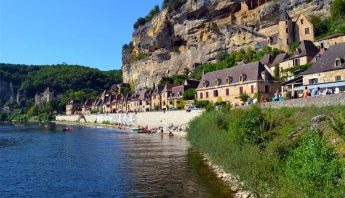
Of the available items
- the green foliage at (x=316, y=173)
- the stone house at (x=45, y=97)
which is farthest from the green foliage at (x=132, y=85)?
the green foliage at (x=316, y=173)

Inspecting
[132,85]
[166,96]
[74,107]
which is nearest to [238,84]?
[166,96]

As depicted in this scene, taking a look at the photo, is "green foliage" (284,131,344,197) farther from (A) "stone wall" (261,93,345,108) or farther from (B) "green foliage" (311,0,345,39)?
(B) "green foliage" (311,0,345,39)

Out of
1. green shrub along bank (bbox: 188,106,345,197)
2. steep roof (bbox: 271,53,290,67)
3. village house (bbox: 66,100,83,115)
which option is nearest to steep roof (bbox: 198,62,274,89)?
steep roof (bbox: 271,53,290,67)

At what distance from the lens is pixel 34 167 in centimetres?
3159

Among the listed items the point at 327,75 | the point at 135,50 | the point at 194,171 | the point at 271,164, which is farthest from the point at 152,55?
the point at 271,164

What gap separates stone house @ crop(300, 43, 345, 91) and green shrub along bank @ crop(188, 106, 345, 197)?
27.8ft

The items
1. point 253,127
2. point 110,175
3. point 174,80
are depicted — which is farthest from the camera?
point 174,80

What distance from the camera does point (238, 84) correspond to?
5650 cm

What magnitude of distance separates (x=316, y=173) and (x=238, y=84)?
44051 mm

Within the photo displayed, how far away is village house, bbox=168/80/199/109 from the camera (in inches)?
3153

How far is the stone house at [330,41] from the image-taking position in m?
58.1

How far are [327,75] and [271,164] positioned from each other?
76.0 feet

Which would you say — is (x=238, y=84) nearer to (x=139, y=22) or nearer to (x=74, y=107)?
(x=139, y=22)

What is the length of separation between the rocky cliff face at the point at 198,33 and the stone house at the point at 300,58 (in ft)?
58.4
